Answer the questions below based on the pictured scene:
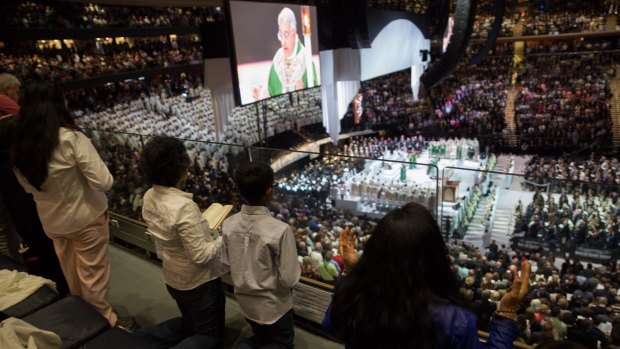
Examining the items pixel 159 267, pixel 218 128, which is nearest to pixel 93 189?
pixel 159 267

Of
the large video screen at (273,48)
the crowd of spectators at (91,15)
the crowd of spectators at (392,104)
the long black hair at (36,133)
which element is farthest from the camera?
the crowd of spectators at (392,104)

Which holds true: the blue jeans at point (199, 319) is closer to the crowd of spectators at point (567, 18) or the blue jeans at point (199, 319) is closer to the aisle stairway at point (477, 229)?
the aisle stairway at point (477, 229)

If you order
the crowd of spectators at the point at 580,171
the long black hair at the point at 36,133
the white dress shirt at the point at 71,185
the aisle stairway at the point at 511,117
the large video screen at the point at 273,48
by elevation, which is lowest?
the crowd of spectators at the point at 580,171

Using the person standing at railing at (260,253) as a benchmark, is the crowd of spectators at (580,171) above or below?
below

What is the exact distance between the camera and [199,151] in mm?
3996

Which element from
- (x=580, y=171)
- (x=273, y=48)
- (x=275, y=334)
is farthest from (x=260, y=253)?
(x=580, y=171)

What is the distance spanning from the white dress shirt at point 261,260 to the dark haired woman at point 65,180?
836 millimetres

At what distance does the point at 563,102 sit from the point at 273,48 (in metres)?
15.8

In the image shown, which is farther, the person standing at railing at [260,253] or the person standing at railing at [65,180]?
the person standing at railing at [65,180]

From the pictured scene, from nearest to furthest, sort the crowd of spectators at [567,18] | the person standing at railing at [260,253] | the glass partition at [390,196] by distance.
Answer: the person standing at railing at [260,253] → the glass partition at [390,196] → the crowd of spectators at [567,18]

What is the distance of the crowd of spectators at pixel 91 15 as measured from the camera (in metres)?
12.4

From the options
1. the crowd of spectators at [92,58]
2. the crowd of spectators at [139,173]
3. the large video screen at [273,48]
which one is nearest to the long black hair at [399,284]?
the crowd of spectators at [139,173]

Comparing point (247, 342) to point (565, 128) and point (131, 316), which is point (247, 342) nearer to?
point (131, 316)

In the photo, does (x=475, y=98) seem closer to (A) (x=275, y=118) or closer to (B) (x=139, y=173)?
(A) (x=275, y=118)
